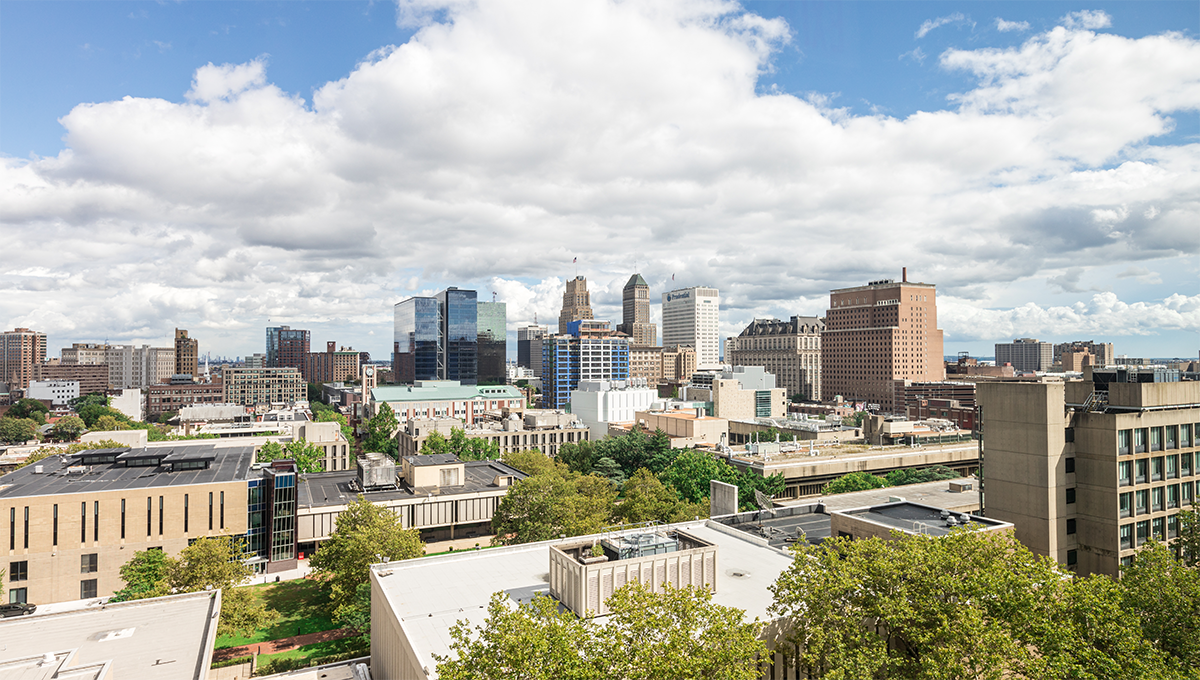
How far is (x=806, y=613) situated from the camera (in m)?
28.7

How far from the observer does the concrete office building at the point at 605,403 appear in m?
165

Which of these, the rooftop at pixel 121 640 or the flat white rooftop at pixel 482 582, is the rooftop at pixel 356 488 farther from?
the flat white rooftop at pixel 482 582

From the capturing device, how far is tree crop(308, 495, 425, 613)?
174 feet

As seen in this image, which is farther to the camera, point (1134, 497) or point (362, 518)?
point (362, 518)

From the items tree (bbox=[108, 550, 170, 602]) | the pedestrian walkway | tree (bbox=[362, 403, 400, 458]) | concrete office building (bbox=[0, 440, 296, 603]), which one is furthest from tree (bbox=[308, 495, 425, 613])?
tree (bbox=[362, 403, 400, 458])

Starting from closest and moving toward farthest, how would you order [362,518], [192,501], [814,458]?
[362,518]
[192,501]
[814,458]

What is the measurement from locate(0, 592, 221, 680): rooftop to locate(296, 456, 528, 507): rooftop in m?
27.4

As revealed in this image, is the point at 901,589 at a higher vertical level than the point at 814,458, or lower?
higher

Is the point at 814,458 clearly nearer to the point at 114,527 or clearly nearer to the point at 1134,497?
the point at 1134,497

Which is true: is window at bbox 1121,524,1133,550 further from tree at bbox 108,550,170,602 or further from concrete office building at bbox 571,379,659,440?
concrete office building at bbox 571,379,659,440

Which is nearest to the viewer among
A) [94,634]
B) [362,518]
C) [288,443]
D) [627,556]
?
[627,556]

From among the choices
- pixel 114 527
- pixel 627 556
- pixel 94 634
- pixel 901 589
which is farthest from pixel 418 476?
pixel 901 589

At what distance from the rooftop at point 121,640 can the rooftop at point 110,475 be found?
2334 cm

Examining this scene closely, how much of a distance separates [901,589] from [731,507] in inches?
1410
